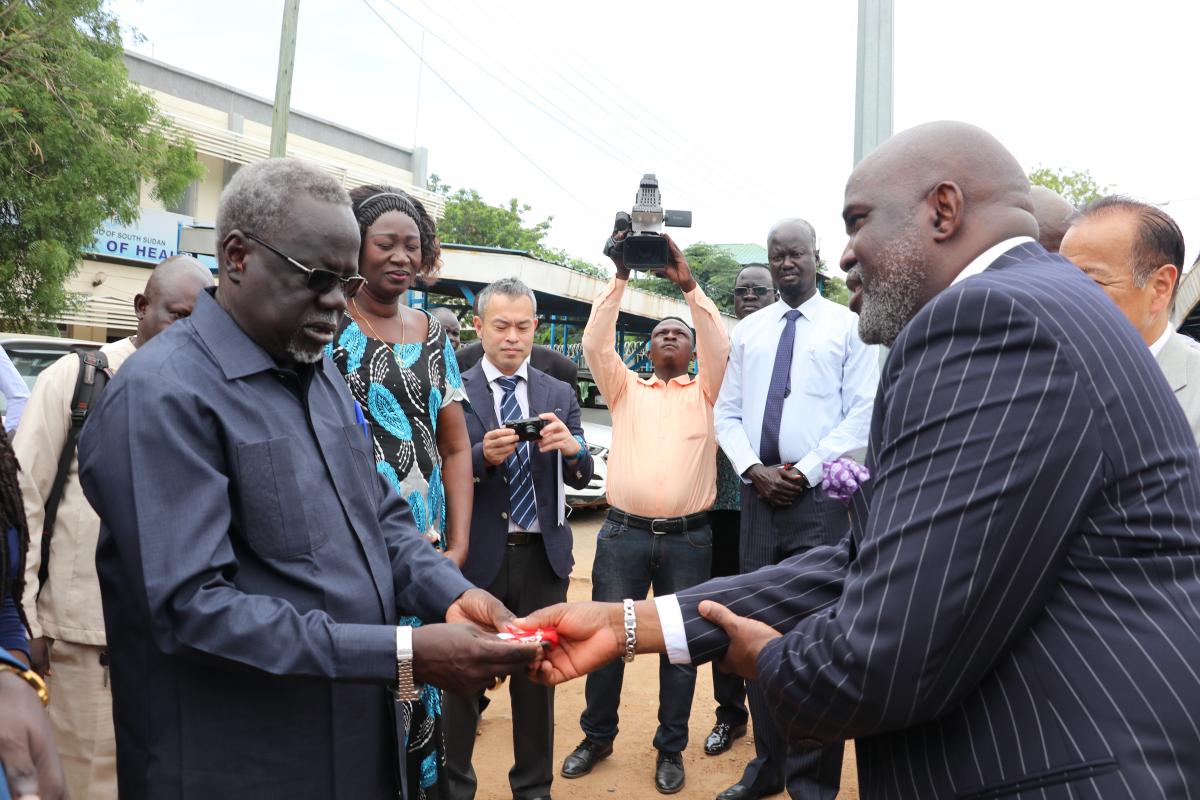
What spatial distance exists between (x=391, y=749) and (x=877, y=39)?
4.06 m

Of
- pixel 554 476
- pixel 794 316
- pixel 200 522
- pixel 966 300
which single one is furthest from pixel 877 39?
pixel 200 522

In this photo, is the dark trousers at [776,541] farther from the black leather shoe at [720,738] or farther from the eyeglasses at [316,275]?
the eyeglasses at [316,275]

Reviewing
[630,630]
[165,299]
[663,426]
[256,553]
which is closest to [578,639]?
[630,630]

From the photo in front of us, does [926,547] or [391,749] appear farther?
[391,749]

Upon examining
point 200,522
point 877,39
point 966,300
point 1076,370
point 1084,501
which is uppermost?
point 877,39

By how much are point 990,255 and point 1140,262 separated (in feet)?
5.49

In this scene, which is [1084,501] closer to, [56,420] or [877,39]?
[56,420]

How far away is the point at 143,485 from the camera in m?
1.87

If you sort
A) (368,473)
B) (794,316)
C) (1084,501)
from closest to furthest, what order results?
(1084,501) → (368,473) → (794,316)

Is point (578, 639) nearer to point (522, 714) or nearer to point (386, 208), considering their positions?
point (386, 208)

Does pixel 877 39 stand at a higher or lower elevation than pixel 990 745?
higher

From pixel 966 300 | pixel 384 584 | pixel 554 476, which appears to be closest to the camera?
pixel 966 300

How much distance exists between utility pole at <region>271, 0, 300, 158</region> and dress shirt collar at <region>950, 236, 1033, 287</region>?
11490 mm

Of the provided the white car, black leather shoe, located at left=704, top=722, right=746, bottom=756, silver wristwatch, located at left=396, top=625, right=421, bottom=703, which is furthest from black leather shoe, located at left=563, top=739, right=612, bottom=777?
the white car
